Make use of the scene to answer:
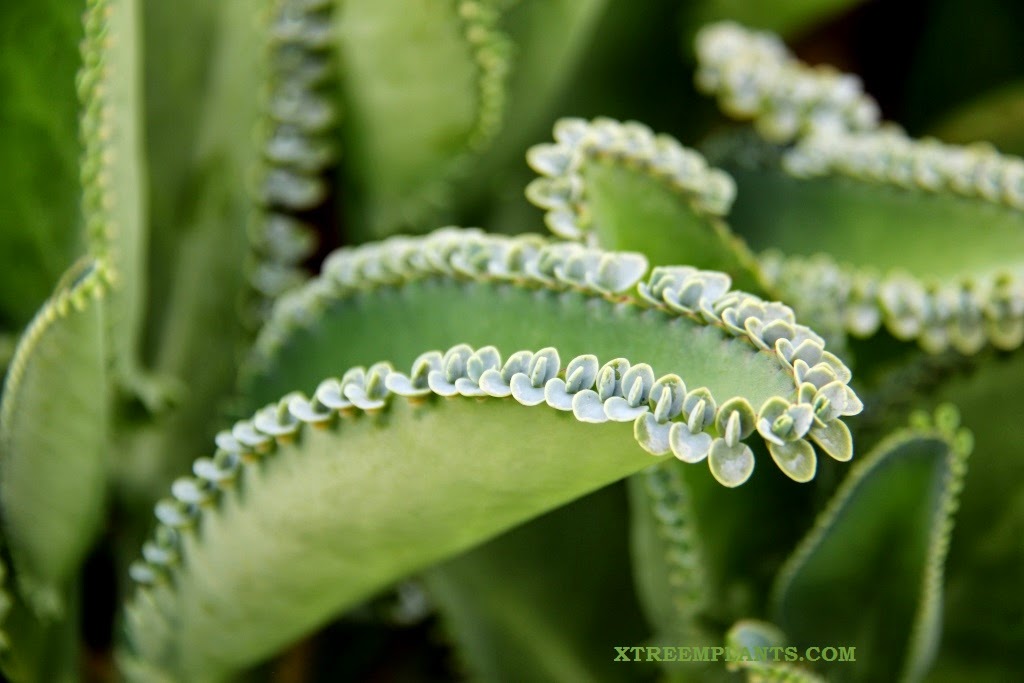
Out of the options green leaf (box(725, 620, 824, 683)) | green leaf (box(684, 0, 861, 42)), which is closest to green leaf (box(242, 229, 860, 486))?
green leaf (box(725, 620, 824, 683))

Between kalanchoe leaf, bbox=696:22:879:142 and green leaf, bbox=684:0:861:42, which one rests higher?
green leaf, bbox=684:0:861:42

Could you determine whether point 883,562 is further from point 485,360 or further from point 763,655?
point 485,360

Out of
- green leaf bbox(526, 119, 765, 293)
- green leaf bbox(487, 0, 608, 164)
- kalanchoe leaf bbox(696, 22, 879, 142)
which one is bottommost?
green leaf bbox(526, 119, 765, 293)

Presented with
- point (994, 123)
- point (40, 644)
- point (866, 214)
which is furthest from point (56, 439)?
point (994, 123)

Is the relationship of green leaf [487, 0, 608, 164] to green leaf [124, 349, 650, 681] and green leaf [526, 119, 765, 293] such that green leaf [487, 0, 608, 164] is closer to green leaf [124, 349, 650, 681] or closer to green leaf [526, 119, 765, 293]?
green leaf [526, 119, 765, 293]

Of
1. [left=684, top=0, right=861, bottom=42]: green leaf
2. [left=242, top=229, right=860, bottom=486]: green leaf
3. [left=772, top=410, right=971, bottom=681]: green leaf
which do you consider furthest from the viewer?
[left=684, top=0, right=861, bottom=42]: green leaf

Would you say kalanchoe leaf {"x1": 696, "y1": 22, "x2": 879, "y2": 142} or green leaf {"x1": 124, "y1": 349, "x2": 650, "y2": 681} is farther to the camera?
kalanchoe leaf {"x1": 696, "y1": 22, "x2": 879, "y2": 142}

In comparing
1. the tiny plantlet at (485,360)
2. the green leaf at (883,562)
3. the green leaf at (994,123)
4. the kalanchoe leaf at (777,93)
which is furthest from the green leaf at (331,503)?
the green leaf at (994,123)

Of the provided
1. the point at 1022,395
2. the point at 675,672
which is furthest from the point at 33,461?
the point at 1022,395
